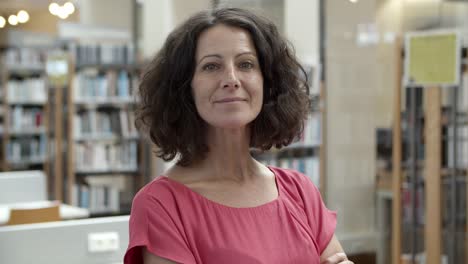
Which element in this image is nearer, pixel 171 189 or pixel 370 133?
pixel 171 189

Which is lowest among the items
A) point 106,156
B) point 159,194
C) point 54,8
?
point 106,156

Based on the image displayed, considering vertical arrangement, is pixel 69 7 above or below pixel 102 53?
above

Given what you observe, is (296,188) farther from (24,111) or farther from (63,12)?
(24,111)

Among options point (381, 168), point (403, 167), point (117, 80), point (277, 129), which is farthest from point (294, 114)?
point (117, 80)

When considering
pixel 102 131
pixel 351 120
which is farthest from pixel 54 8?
pixel 351 120

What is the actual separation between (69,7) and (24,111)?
149 cm

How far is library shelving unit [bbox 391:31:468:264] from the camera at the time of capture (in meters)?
3.85

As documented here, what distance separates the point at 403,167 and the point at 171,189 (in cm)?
289

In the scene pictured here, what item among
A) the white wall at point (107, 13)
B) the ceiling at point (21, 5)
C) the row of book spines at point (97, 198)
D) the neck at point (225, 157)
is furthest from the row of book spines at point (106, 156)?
the neck at point (225, 157)

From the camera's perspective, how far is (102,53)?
7.76 meters

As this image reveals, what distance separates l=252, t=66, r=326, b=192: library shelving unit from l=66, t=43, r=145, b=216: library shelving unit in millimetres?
2405

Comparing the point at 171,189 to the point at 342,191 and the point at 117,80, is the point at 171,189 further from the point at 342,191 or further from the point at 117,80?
the point at 117,80

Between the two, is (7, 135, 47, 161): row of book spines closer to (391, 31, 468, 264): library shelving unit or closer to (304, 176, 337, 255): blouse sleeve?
(391, 31, 468, 264): library shelving unit

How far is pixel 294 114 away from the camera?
1.79 metres
